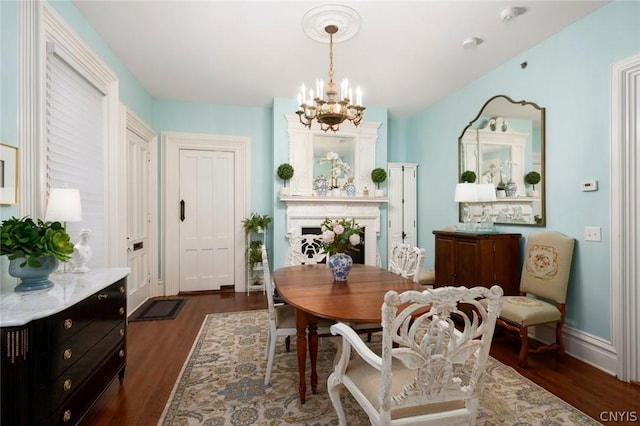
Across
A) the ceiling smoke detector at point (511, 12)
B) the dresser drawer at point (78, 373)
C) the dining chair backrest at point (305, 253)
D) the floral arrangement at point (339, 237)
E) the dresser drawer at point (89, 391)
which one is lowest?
the dresser drawer at point (89, 391)

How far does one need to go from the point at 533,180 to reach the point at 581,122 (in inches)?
24.5

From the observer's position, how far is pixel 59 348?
137cm

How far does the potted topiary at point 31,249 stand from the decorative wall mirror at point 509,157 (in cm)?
369

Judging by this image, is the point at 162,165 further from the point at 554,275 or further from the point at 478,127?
the point at 554,275

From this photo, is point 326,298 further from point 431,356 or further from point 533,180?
point 533,180

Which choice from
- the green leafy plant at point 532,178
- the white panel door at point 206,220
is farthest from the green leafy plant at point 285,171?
the green leafy plant at point 532,178

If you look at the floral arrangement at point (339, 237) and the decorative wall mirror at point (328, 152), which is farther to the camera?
the decorative wall mirror at point (328, 152)

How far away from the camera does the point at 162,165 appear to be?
4379 mm

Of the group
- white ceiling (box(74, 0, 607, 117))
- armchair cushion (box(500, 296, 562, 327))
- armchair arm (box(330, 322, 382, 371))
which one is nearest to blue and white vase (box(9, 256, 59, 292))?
armchair arm (box(330, 322, 382, 371))

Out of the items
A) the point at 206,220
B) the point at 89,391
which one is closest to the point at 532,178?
the point at 89,391

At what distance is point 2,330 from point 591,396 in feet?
10.5

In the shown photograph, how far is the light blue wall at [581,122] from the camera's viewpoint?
231 centimetres

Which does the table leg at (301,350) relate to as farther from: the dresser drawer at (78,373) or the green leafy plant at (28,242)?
the green leafy plant at (28,242)

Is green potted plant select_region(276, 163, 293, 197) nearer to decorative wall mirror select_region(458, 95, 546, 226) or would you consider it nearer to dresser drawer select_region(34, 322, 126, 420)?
decorative wall mirror select_region(458, 95, 546, 226)
